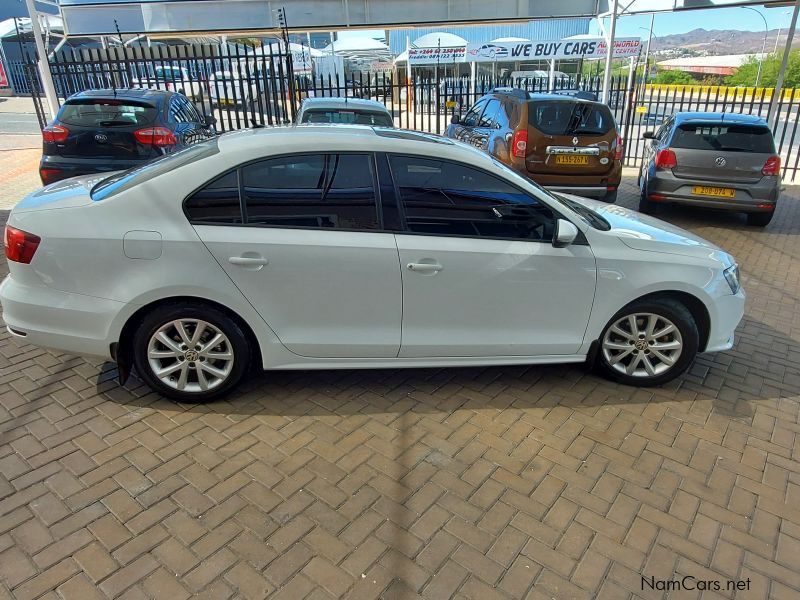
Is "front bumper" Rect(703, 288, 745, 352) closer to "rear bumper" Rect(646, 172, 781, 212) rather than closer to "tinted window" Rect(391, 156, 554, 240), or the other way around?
"tinted window" Rect(391, 156, 554, 240)

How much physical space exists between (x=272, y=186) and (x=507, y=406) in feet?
6.59

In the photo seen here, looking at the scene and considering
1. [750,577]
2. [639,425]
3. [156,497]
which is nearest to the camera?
[750,577]

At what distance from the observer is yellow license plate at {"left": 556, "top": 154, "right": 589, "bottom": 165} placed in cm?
759

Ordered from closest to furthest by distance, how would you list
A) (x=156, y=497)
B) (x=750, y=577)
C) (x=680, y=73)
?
(x=750, y=577) → (x=156, y=497) → (x=680, y=73)

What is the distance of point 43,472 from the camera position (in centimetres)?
289

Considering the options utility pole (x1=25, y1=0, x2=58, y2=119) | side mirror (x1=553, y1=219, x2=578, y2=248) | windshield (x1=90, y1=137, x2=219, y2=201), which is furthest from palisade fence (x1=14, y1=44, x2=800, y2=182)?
side mirror (x1=553, y1=219, x2=578, y2=248)

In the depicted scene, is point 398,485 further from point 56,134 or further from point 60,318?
point 56,134

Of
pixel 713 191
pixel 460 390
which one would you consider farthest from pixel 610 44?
pixel 460 390

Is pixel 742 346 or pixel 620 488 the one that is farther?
pixel 742 346

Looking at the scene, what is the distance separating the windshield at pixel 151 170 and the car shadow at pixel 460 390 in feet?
4.13

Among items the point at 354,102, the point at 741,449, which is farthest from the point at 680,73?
→ the point at 741,449

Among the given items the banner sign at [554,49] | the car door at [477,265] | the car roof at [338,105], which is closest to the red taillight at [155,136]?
the car roof at [338,105]

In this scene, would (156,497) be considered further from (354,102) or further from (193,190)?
(354,102)

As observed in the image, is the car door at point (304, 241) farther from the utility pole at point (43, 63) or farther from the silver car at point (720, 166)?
the utility pole at point (43, 63)
